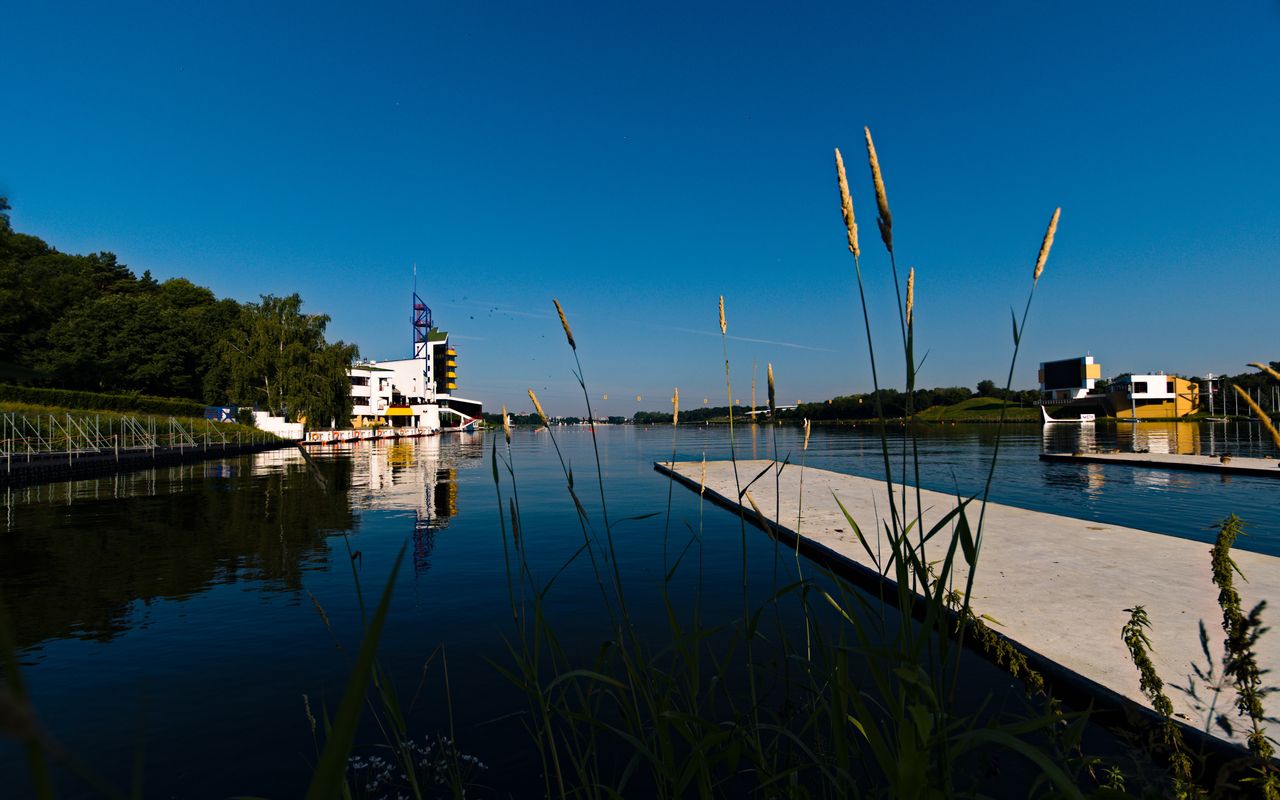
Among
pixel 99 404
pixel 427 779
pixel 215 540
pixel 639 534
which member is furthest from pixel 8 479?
pixel 99 404

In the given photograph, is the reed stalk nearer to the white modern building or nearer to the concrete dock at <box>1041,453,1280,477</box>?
the concrete dock at <box>1041,453,1280,477</box>

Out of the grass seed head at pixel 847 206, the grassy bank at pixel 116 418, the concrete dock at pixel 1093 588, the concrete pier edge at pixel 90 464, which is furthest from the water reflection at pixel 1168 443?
the grassy bank at pixel 116 418

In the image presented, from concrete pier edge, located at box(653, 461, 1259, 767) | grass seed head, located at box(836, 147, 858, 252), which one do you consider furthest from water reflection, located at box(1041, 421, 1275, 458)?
grass seed head, located at box(836, 147, 858, 252)

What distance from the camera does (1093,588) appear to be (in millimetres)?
5750

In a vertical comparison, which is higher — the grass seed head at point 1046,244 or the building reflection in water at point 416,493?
the grass seed head at point 1046,244

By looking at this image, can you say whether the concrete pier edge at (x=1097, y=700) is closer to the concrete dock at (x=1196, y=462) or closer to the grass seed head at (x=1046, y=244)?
the grass seed head at (x=1046, y=244)

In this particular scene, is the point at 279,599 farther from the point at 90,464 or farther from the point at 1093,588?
the point at 90,464

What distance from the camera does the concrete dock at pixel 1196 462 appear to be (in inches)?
655

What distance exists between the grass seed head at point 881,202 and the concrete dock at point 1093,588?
73cm

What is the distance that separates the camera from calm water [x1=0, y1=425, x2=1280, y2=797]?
4.03 meters

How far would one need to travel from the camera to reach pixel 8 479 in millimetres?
16828

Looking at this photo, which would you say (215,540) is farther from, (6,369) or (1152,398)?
(1152,398)

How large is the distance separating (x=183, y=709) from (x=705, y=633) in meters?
4.18

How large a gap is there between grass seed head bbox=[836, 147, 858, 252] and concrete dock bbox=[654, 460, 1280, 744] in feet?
2.41
